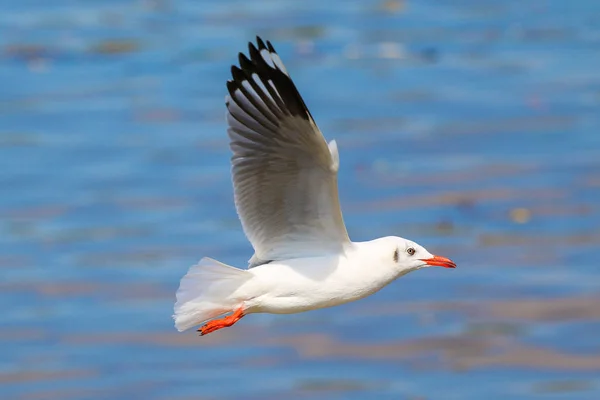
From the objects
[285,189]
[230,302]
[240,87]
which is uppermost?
[240,87]

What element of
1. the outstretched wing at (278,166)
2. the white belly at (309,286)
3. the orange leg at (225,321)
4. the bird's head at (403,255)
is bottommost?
the orange leg at (225,321)

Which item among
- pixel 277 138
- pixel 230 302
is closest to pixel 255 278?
pixel 230 302

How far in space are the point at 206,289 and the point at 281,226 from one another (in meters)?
0.47

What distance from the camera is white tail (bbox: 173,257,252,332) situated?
6.62 meters

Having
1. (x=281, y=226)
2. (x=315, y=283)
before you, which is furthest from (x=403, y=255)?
(x=281, y=226)

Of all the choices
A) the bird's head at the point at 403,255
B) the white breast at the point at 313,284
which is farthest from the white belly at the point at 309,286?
the bird's head at the point at 403,255

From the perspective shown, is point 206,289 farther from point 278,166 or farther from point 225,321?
point 278,166

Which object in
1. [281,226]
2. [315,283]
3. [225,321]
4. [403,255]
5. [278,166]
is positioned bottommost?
[225,321]

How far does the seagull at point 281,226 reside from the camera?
6441 mm

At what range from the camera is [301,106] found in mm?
6367

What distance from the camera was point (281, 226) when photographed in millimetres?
6816

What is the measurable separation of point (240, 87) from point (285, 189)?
19.8 inches

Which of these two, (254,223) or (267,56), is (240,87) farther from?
(254,223)

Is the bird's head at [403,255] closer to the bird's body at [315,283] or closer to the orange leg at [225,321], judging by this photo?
the bird's body at [315,283]
